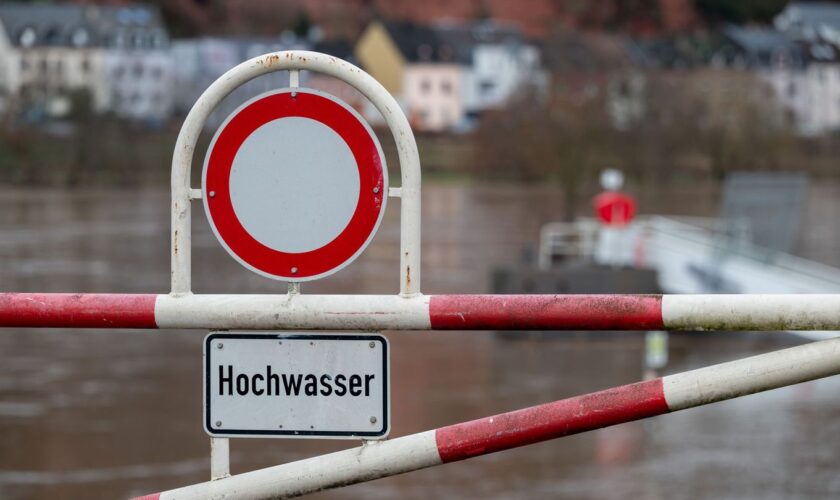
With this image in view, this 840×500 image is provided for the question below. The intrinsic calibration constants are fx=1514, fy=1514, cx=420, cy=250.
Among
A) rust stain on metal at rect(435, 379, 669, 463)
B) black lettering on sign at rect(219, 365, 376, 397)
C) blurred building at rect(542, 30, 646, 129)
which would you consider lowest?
rust stain on metal at rect(435, 379, 669, 463)

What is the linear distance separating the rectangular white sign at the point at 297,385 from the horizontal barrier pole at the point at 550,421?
0.24 ft

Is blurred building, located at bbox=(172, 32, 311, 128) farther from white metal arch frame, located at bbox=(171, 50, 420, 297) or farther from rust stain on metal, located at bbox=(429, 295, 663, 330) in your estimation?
rust stain on metal, located at bbox=(429, 295, 663, 330)

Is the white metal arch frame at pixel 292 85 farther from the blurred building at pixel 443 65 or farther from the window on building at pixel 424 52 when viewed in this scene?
the window on building at pixel 424 52

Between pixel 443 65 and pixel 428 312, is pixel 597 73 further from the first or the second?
pixel 428 312

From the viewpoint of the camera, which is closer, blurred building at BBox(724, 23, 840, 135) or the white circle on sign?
the white circle on sign

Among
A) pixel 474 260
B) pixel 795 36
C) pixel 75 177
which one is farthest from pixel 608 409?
pixel 795 36

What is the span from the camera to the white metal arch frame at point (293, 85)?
316 centimetres

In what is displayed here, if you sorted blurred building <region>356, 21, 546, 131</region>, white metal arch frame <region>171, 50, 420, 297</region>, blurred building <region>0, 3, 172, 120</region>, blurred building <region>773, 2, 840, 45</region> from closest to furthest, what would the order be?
1. white metal arch frame <region>171, 50, 420, 297</region>
2. blurred building <region>0, 3, 172, 120</region>
3. blurred building <region>356, 21, 546, 131</region>
4. blurred building <region>773, 2, 840, 45</region>

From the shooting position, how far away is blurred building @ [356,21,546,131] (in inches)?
4373

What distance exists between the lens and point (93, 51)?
106m

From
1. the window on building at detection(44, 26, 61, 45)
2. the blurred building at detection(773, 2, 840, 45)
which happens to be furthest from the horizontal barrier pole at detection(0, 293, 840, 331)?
the blurred building at detection(773, 2, 840, 45)

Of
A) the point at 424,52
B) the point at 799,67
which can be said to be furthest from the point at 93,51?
the point at 799,67

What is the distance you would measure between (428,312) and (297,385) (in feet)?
1.07

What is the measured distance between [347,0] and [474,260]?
108200mm
